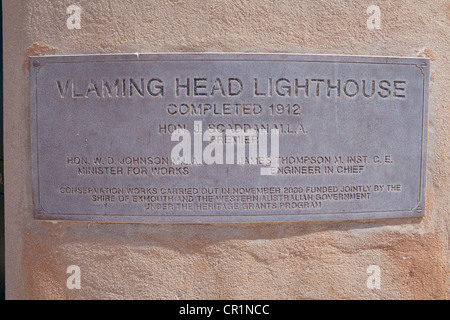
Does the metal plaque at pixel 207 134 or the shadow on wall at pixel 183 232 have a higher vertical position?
the metal plaque at pixel 207 134

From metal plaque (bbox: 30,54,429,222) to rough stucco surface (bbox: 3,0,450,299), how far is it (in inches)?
4.2

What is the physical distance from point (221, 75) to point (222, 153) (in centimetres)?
49

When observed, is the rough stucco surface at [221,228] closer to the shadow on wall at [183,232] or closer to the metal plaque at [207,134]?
the shadow on wall at [183,232]

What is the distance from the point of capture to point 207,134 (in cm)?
207

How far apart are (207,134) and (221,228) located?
61 centimetres

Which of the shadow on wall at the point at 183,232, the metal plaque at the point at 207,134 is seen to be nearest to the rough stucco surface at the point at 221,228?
the shadow on wall at the point at 183,232

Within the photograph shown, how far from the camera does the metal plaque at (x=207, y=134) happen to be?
6.79ft

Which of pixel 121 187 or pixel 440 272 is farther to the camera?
pixel 440 272

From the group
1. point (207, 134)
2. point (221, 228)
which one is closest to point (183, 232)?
point (221, 228)

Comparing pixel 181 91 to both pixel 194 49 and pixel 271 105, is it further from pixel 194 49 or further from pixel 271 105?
pixel 271 105

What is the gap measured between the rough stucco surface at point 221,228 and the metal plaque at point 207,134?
0.11m

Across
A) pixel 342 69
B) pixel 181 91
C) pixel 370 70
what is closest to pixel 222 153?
pixel 181 91

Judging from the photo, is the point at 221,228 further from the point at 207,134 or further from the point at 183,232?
the point at 207,134

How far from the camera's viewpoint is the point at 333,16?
7.00ft
